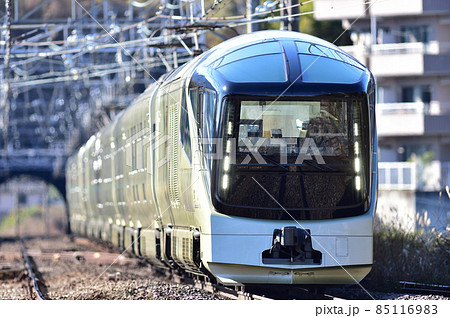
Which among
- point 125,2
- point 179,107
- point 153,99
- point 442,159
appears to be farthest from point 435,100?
point 179,107

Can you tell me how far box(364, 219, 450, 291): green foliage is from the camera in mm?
14367

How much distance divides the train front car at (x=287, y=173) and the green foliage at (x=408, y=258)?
8.89 ft

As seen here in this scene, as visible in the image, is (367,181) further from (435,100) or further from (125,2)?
(435,100)

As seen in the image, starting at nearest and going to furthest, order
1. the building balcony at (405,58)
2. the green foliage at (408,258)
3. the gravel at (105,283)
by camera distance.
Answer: the gravel at (105,283)
the green foliage at (408,258)
the building balcony at (405,58)

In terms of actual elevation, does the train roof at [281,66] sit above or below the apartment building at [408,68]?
below

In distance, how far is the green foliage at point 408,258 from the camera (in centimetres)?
1437

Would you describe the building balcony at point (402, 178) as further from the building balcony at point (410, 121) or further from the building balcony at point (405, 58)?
the building balcony at point (405, 58)

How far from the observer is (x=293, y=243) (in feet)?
35.8

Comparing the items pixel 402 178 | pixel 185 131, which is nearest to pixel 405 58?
pixel 402 178

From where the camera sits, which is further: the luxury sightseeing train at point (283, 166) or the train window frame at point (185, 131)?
the train window frame at point (185, 131)

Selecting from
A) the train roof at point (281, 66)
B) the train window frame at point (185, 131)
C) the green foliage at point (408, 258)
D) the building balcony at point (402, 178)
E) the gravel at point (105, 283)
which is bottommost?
the gravel at point (105, 283)

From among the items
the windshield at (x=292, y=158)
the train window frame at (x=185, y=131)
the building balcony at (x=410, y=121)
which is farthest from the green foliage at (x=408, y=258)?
the building balcony at (x=410, y=121)

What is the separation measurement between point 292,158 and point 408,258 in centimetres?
505
